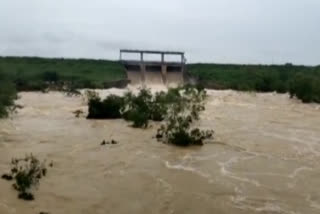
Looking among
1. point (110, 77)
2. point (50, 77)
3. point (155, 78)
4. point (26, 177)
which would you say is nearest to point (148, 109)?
point (26, 177)

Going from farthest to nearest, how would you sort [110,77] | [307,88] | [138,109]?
[110,77] → [307,88] → [138,109]

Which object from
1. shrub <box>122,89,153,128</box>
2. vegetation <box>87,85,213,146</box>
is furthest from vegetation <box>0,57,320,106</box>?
shrub <box>122,89,153,128</box>

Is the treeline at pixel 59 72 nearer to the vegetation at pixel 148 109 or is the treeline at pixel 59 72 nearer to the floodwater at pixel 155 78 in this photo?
the floodwater at pixel 155 78

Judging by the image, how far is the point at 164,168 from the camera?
1562 centimetres

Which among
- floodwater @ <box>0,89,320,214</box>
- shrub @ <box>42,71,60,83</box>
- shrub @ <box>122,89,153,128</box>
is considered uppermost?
shrub @ <box>42,71,60,83</box>

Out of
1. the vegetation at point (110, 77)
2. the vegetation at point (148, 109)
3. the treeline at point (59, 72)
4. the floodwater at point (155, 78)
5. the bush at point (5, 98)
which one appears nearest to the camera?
the bush at point (5, 98)

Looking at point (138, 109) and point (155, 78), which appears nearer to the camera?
point (138, 109)

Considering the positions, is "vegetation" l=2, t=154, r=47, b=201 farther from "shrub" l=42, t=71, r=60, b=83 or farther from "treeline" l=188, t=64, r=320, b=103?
"shrub" l=42, t=71, r=60, b=83

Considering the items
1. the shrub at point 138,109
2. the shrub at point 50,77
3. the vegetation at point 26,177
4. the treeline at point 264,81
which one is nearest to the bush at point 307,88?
the treeline at point 264,81

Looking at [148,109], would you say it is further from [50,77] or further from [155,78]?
[155,78]

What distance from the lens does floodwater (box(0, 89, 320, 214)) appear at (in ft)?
39.8

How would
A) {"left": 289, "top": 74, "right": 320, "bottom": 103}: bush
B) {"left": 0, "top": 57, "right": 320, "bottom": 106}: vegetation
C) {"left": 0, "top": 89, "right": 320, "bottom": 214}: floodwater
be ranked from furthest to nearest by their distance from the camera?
{"left": 0, "top": 57, "right": 320, "bottom": 106}: vegetation, {"left": 289, "top": 74, "right": 320, "bottom": 103}: bush, {"left": 0, "top": 89, "right": 320, "bottom": 214}: floodwater

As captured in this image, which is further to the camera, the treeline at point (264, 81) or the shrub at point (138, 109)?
the treeline at point (264, 81)

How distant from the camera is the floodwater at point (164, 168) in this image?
12.1m
